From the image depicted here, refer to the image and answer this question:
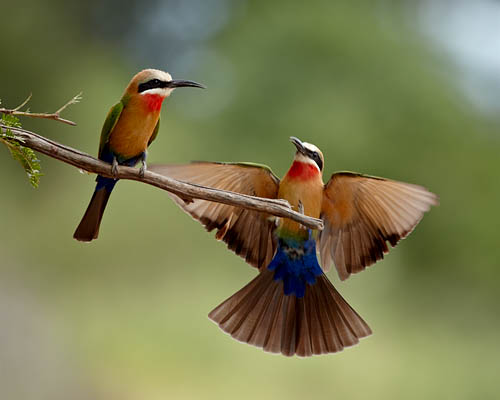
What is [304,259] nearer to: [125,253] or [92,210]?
[92,210]

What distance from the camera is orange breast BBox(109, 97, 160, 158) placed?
3.15ft

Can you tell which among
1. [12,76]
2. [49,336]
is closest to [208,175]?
[49,336]

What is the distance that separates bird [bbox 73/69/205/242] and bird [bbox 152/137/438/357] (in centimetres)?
11

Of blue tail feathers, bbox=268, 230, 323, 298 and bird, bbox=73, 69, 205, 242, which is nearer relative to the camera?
bird, bbox=73, 69, 205, 242

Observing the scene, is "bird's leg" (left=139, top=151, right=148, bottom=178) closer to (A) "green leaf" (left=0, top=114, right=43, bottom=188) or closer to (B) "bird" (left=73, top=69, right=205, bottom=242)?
(B) "bird" (left=73, top=69, right=205, bottom=242)

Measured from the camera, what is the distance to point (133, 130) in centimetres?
99

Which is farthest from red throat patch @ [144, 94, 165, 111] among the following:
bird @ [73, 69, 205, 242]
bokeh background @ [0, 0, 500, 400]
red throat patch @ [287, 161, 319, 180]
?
bokeh background @ [0, 0, 500, 400]

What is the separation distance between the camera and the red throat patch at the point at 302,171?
47.5 inches

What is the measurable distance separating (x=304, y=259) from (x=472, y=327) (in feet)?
14.3

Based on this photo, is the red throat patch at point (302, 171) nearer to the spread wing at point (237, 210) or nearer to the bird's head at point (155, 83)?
the spread wing at point (237, 210)

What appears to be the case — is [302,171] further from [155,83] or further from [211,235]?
[211,235]

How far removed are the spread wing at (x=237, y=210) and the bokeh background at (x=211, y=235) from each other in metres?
2.40

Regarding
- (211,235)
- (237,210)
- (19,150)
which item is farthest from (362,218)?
(211,235)

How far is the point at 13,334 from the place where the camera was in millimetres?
3531
